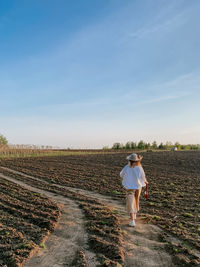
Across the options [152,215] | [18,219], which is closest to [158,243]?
[152,215]

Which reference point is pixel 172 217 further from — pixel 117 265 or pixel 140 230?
pixel 117 265

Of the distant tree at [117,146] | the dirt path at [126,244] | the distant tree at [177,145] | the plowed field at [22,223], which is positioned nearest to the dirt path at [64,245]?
the dirt path at [126,244]

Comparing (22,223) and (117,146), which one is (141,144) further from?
(22,223)

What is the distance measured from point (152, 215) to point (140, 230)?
1411mm

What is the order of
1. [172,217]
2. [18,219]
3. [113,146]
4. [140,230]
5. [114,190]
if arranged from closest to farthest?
[140,230] → [18,219] → [172,217] → [114,190] → [113,146]

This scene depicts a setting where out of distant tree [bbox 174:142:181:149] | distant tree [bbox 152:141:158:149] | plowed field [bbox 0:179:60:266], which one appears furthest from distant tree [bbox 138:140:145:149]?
plowed field [bbox 0:179:60:266]

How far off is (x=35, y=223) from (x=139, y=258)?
291 cm

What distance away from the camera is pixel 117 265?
3.88 meters

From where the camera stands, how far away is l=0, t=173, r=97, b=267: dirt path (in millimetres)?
4062

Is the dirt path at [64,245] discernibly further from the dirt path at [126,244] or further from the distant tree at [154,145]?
the distant tree at [154,145]

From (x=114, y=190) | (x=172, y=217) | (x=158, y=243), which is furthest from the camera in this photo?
(x=114, y=190)

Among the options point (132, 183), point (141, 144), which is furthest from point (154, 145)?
point (132, 183)

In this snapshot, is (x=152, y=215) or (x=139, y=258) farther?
(x=152, y=215)

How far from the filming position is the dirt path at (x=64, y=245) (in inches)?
160
